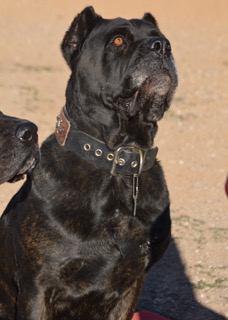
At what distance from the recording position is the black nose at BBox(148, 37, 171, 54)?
4.88 meters

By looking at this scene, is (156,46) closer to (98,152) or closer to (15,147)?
(98,152)

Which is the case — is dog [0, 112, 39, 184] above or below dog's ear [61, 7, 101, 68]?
below

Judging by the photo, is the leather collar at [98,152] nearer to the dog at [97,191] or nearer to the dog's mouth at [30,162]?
the dog at [97,191]

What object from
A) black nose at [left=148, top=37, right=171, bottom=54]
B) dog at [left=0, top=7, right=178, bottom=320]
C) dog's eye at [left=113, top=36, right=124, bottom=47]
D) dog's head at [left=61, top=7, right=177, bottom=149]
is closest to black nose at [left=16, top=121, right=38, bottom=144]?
dog at [left=0, top=7, right=178, bottom=320]

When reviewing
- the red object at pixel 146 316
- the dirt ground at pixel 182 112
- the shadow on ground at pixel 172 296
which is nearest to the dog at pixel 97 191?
the red object at pixel 146 316

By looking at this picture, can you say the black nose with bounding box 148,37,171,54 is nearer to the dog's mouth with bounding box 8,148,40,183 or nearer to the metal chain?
the metal chain

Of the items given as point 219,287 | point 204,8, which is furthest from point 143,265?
point 204,8

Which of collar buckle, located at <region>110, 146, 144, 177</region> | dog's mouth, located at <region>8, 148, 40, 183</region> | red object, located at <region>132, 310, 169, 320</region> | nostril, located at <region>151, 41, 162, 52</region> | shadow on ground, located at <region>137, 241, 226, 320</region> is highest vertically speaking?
nostril, located at <region>151, 41, 162, 52</region>

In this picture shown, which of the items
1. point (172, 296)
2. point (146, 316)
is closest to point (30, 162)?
point (146, 316)

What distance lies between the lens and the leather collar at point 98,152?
16.0 feet

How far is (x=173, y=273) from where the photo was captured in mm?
6797

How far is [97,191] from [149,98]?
0.61 meters

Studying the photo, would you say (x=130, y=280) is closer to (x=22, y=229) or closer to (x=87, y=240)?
(x=87, y=240)

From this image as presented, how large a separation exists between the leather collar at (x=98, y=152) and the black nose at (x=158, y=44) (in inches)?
22.9
